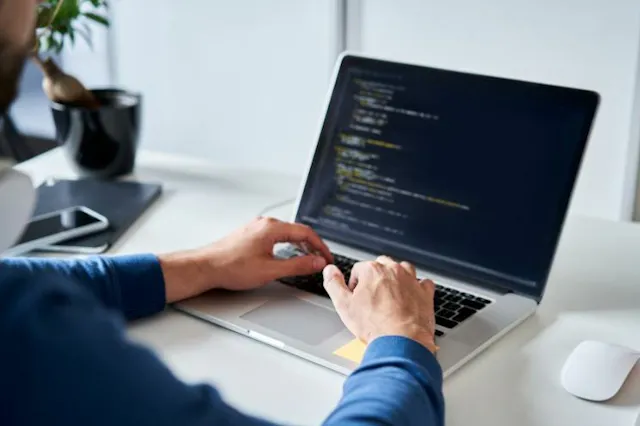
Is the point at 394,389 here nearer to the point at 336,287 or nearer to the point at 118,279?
the point at 336,287

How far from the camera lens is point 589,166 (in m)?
1.70

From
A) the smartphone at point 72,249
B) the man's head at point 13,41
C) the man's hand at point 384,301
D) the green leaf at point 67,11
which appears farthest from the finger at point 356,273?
the green leaf at point 67,11

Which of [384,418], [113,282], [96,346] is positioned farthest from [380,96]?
[96,346]

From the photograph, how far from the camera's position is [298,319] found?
44.6 inches

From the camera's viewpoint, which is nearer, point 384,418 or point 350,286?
point 384,418

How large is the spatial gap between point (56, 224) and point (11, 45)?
79cm

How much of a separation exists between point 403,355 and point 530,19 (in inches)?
38.0

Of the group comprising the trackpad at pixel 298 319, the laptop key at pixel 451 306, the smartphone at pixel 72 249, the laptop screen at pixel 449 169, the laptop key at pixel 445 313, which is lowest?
the smartphone at pixel 72 249

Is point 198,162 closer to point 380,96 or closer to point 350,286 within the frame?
point 380,96

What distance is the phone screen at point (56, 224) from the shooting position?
1.37m

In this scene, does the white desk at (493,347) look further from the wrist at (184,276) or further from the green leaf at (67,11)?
the green leaf at (67,11)

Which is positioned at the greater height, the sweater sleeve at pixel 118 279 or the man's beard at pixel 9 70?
the man's beard at pixel 9 70

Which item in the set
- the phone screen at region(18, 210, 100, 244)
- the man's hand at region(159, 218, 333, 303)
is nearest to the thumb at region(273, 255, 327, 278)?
the man's hand at region(159, 218, 333, 303)

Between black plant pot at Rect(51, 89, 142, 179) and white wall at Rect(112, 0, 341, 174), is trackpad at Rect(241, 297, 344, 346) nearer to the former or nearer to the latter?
black plant pot at Rect(51, 89, 142, 179)
